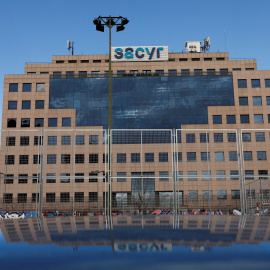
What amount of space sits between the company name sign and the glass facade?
916 centimetres

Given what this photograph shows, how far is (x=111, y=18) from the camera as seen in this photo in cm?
2577

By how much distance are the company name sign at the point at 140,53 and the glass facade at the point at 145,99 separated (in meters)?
9.16

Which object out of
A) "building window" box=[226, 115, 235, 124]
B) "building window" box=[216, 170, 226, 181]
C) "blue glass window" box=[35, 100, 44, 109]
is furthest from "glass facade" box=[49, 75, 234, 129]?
"building window" box=[216, 170, 226, 181]

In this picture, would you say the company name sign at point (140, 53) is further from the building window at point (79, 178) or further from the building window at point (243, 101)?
the building window at point (79, 178)

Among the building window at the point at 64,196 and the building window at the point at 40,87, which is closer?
the building window at the point at 64,196

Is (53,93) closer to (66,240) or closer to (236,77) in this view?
(236,77)

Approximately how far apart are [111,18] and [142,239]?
24461 millimetres

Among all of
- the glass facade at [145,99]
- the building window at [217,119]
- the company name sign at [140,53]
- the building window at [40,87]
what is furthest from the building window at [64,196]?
the company name sign at [140,53]

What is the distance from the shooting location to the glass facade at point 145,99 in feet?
248

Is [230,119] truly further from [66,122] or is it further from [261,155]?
[66,122]

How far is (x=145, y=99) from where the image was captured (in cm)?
7644

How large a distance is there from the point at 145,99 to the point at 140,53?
13.9m

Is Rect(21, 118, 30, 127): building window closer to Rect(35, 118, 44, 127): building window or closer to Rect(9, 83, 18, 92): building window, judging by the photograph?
Rect(35, 118, 44, 127): building window

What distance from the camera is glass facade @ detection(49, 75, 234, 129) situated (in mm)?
75625
